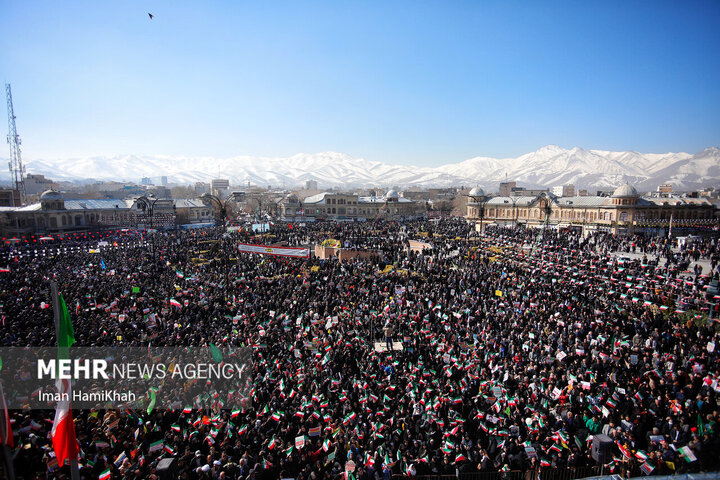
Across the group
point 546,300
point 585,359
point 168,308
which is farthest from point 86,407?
point 546,300

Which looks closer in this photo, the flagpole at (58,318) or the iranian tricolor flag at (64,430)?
the flagpole at (58,318)

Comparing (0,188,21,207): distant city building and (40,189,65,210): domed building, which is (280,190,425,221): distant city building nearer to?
(40,189,65,210): domed building

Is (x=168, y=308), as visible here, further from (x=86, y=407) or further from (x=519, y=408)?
(x=519, y=408)

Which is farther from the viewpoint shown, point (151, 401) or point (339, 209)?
point (339, 209)

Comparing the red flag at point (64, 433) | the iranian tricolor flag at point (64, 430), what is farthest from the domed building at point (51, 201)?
the red flag at point (64, 433)

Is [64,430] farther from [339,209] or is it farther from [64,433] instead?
[339,209]

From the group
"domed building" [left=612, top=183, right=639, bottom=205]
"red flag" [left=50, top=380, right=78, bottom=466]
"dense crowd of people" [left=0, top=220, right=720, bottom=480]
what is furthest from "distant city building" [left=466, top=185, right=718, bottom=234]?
"red flag" [left=50, top=380, right=78, bottom=466]

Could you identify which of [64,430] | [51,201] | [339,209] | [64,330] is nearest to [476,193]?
[339,209]

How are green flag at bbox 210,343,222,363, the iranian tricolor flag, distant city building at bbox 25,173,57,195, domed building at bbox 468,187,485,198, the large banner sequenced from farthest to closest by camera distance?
distant city building at bbox 25,173,57,195 < domed building at bbox 468,187,485,198 < the large banner < green flag at bbox 210,343,222,363 < the iranian tricolor flag

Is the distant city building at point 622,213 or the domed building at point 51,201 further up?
the domed building at point 51,201

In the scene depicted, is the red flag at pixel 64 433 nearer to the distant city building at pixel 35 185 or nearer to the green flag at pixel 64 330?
the green flag at pixel 64 330
